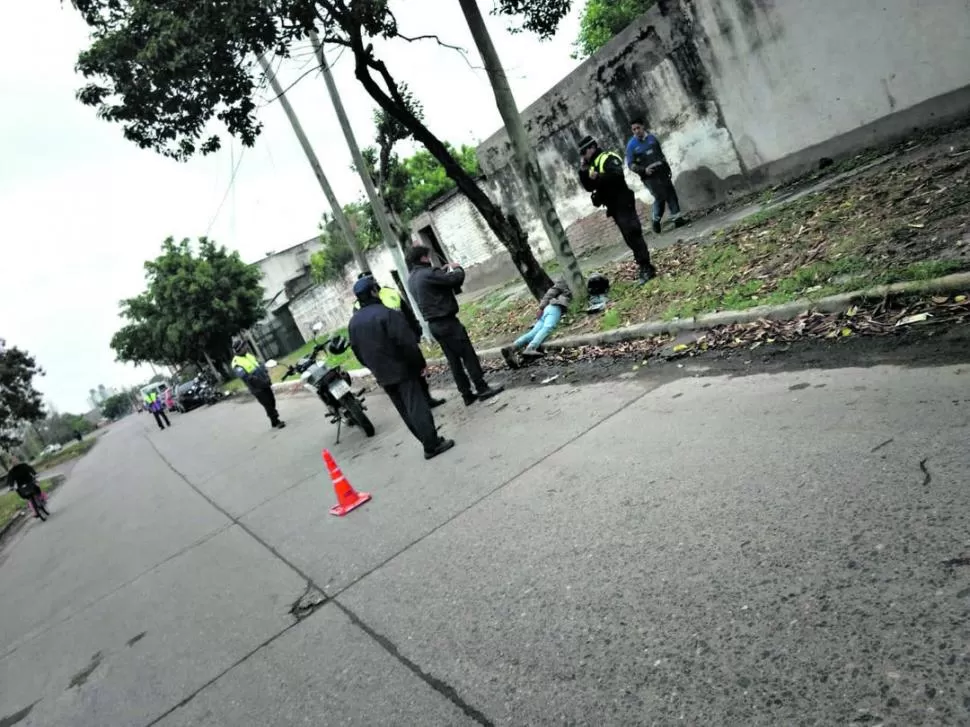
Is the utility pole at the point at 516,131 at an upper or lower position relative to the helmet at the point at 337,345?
upper

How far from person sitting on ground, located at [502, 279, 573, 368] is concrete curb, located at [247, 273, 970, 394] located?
6.9 inches

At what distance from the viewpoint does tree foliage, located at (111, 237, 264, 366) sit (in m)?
36.1

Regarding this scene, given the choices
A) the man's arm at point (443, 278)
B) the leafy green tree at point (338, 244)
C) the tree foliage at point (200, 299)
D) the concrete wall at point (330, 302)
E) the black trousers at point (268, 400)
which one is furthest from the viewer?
the tree foliage at point (200, 299)

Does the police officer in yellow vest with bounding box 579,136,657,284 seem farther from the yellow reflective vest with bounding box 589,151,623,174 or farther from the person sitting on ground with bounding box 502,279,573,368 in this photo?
the person sitting on ground with bounding box 502,279,573,368

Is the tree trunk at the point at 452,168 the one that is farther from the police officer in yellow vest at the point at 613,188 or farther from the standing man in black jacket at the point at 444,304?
the standing man in black jacket at the point at 444,304

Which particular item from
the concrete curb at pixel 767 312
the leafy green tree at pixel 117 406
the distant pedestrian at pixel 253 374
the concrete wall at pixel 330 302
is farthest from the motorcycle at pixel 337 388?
the leafy green tree at pixel 117 406

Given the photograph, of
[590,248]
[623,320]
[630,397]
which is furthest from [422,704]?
[590,248]

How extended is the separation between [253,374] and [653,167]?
8.30 meters

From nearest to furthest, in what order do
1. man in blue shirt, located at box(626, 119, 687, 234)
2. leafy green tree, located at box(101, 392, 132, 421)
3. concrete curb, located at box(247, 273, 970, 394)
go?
1. concrete curb, located at box(247, 273, 970, 394)
2. man in blue shirt, located at box(626, 119, 687, 234)
3. leafy green tree, located at box(101, 392, 132, 421)

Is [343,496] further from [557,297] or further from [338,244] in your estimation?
[338,244]

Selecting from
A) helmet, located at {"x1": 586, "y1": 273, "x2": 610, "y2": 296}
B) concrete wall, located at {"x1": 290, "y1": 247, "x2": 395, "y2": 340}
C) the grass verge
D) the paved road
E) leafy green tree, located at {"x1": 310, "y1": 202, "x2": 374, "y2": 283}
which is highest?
leafy green tree, located at {"x1": 310, "y1": 202, "x2": 374, "y2": 283}

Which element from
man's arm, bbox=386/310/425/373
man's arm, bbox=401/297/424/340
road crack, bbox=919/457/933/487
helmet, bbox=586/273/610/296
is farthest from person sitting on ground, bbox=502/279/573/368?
road crack, bbox=919/457/933/487

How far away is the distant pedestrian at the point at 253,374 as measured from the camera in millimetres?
11791

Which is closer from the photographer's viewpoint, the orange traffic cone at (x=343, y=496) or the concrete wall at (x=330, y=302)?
the orange traffic cone at (x=343, y=496)
